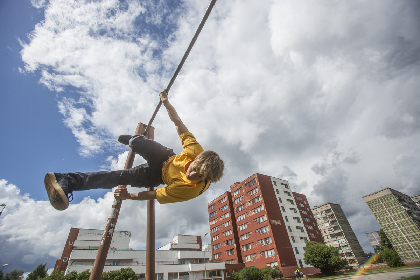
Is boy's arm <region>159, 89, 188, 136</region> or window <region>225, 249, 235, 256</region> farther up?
A: window <region>225, 249, 235, 256</region>

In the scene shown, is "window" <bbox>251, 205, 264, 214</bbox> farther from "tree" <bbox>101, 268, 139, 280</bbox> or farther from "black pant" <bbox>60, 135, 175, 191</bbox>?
"black pant" <bbox>60, 135, 175, 191</bbox>

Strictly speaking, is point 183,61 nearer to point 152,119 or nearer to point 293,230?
point 152,119

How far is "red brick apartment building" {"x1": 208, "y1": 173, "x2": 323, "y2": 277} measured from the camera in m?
44.4

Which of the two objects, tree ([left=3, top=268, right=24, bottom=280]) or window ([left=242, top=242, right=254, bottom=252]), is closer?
window ([left=242, top=242, right=254, bottom=252])

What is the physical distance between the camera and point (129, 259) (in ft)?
164

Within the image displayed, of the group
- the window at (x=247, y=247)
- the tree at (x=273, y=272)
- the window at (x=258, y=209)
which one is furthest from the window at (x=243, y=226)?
the tree at (x=273, y=272)

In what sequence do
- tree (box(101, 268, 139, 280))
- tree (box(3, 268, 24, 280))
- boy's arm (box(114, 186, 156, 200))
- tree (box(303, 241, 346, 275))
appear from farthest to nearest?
tree (box(3, 268, 24, 280)) → tree (box(303, 241, 346, 275)) → tree (box(101, 268, 139, 280)) → boy's arm (box(114, 186, 156, 200))

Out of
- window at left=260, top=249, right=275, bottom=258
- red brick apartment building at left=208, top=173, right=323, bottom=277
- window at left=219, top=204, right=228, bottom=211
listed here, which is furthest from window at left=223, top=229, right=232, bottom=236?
window at left=260, top=249, right=275, bottom=258

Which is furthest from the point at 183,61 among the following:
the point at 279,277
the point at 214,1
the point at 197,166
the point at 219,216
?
the point at 219,216

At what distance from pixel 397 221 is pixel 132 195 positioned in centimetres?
11250

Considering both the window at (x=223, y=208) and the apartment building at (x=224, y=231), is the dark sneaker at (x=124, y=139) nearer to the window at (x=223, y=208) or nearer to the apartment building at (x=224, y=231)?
the apartment building at (x=224, y=231)

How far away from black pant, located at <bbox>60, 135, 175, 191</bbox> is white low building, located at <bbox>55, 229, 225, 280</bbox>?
44739 mm

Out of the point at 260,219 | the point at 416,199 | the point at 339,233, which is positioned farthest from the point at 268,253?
the point at 416,199

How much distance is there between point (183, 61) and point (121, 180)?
243cm
